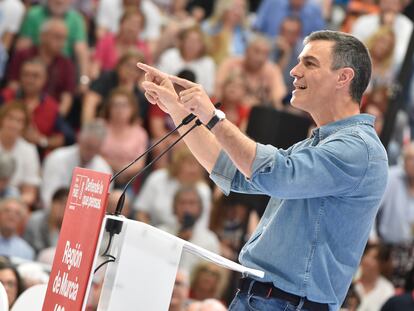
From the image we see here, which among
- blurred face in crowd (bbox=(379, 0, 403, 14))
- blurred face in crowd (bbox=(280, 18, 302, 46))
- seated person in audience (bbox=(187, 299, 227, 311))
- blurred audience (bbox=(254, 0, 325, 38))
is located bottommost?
seated person in audience (bbox=(187, 299, 227, 311))

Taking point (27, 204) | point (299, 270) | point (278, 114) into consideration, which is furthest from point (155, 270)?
point (27, 204)

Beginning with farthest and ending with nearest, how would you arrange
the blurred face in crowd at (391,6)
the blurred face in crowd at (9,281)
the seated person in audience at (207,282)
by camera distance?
the blurred face in crowd at (391,6) < the seated person in audience at (207,282) < the blurred face in crowd at (9,281)

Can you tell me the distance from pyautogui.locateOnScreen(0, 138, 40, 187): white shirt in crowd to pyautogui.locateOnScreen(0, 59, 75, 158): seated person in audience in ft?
1.20

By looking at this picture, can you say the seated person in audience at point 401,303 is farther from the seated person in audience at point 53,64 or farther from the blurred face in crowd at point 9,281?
the seated person in audience at point 53,64

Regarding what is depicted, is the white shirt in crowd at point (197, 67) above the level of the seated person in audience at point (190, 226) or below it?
above

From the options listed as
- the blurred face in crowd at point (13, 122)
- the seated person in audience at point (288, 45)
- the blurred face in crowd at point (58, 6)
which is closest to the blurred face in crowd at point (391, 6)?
the seated person in audience at point (288, 45)

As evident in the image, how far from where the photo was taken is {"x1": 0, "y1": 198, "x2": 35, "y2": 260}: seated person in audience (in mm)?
7457

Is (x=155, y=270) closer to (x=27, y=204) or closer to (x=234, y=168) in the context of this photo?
(x=234, y=168)

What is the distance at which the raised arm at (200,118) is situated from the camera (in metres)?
3.38

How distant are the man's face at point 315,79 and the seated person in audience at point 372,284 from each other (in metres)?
4.54

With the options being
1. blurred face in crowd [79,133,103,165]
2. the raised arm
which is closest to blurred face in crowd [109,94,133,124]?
blurred face in crowd [79,133,103,165]

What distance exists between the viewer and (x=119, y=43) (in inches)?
393

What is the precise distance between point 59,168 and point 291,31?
11.4 ft

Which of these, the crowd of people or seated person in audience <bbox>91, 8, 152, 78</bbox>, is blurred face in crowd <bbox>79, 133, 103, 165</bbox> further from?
seated person in audience <bbox>91, 8, 152, 78</bbox>
